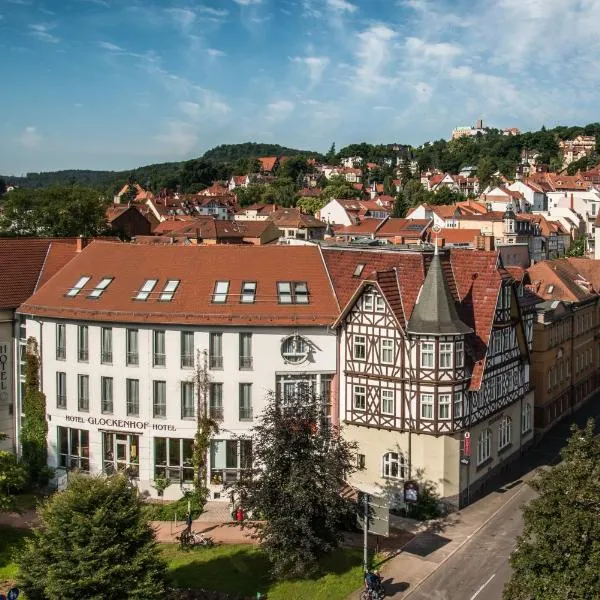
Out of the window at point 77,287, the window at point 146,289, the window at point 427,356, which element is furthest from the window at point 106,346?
the window at point 427,356

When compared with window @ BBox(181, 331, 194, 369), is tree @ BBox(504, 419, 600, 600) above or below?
below

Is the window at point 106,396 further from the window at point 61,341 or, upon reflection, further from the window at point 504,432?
the window at point 504,432

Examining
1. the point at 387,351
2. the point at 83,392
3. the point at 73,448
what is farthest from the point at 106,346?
the point at 387,351

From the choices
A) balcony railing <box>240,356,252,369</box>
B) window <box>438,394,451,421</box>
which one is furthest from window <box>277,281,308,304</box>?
window <box>438,394,451,421</box>

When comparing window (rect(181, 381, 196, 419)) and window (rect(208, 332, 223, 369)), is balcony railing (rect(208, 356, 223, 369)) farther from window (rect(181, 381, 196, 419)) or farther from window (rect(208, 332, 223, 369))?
window (rect(181, 381, 196, 419))

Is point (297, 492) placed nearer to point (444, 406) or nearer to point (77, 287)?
point (444, 406)

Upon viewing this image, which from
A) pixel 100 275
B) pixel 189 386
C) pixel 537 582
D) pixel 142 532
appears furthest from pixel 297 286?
pixel 537 582
